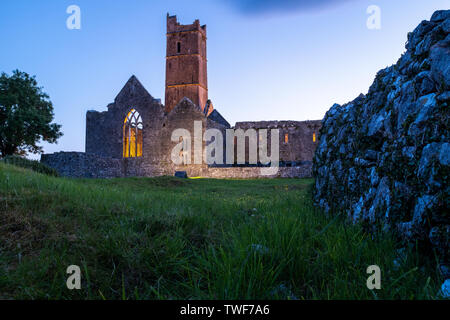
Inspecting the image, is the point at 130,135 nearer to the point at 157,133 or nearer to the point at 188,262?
the point at 157,133

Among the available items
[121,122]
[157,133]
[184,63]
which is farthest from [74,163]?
[184,63]

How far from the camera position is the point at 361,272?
198 cm

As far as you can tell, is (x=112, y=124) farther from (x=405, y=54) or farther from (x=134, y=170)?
(x=405, y=54)

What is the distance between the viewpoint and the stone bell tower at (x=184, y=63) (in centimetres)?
3991

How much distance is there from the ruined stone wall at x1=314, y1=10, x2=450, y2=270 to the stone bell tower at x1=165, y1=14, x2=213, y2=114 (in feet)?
122

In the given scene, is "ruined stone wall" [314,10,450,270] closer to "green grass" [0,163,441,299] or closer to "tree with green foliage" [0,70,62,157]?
"green grass" [0,163,441,299]

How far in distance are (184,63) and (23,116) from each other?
23.0m

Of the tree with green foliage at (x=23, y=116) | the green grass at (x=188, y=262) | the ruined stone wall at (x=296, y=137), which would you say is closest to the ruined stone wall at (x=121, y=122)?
the tree with green foliage at (x=23, y=116)

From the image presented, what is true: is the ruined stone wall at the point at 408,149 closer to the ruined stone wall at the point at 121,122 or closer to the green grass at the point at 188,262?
the green grass at the point at 188,262

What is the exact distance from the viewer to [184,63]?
133 ft

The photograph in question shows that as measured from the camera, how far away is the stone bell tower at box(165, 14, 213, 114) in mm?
39906

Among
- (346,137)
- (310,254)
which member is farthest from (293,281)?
(346,137)

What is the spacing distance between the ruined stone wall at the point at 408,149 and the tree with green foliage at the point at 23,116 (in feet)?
94.3

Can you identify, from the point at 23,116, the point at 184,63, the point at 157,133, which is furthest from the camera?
the point at 184,63
